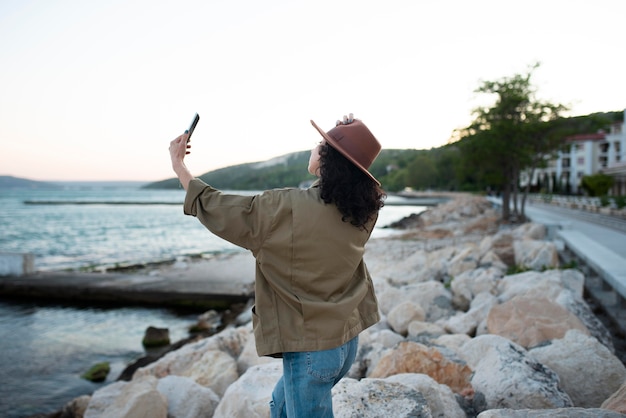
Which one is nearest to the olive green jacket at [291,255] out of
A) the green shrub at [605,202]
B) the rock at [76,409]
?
the rock at [76,409]

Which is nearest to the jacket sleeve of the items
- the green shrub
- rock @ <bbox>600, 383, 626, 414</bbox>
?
rock @ <bbox>600, 383, 626, 414</bbox>

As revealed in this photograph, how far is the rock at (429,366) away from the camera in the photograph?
3646 mm

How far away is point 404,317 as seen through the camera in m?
6.04

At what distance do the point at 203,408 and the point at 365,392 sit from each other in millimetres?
1837

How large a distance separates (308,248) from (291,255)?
7 centimetres

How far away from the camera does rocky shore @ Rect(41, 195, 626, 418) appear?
2.96 m

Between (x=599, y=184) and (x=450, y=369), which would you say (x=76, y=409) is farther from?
(x=599, y=184)

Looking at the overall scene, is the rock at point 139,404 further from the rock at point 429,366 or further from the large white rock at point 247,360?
the rock at point 429,366

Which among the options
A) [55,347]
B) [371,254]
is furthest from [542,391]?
[371,254]

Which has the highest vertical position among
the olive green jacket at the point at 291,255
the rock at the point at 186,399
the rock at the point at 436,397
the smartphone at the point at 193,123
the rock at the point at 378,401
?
the smartphone at the point at 193,123

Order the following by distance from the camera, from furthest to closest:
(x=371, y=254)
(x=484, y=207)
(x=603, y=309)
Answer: (x=484, y=207), (x=371, y=254), (x=603, y=309)

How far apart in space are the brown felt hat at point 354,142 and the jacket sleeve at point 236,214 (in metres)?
0.32

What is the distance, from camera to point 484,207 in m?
40.1

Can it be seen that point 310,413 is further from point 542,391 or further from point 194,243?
point 194,243
